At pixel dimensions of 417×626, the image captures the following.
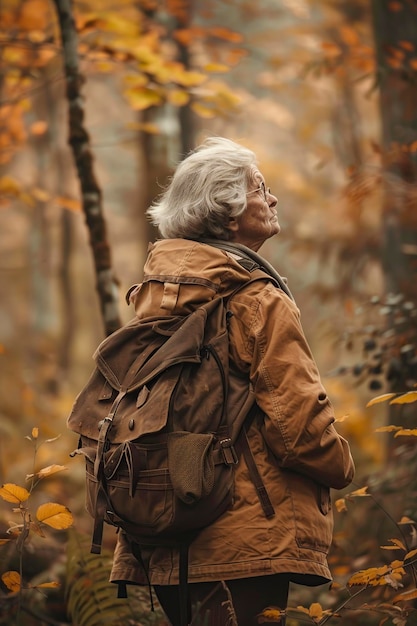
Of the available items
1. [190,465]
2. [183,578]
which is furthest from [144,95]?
[183,578]

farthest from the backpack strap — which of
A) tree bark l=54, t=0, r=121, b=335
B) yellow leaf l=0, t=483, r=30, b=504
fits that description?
tree bark l=54, t=0, r=121, b=335

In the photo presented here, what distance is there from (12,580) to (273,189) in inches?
548

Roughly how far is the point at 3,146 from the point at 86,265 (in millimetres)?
14978

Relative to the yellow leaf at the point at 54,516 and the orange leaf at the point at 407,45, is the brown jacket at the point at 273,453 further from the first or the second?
the orange leaf at the point at 407,45

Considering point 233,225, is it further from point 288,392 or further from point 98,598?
point 98,598

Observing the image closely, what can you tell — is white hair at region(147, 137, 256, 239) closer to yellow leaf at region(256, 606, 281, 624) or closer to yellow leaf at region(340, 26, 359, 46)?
yellow leaf at region(256, 606, 281, 624)

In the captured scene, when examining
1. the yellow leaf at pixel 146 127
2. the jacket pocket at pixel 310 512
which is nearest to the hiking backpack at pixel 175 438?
the jacket pocket at pixel 310 512

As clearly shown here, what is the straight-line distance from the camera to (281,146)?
69.2ft

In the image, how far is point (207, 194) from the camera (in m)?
2.89

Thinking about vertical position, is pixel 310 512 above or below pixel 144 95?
below

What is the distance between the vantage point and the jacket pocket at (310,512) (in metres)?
2.61

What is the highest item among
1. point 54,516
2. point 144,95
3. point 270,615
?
point 144,95

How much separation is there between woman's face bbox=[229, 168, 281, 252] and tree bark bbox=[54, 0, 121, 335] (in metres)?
1.81

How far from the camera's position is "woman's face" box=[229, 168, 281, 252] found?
2977 millimetres
